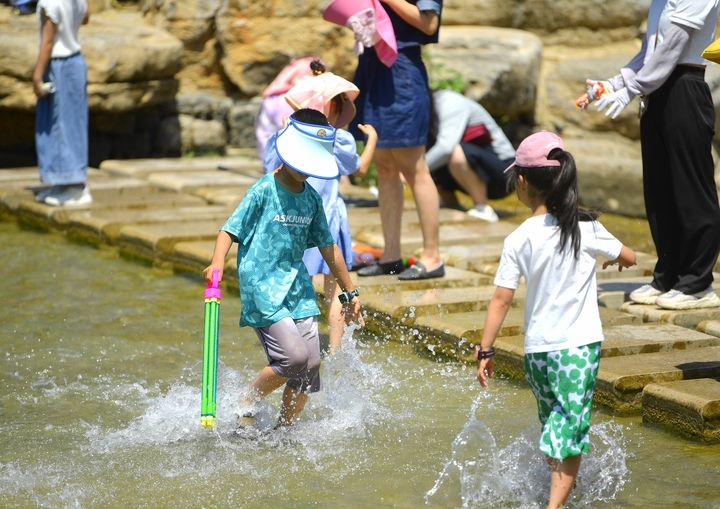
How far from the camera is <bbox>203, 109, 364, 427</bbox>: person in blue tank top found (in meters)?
3.85

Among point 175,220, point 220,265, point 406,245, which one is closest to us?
point 220,265

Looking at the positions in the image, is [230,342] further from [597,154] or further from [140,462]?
[597,154]

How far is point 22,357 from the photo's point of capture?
499 centimetres

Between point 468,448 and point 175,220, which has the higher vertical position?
point 468,448

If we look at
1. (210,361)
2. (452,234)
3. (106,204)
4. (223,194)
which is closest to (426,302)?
(452,234)

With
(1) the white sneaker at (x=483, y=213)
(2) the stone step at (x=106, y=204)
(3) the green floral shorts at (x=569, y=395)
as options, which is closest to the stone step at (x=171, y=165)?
(2) the stone step at (x=106, y=204)

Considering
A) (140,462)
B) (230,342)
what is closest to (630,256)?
(140,462)

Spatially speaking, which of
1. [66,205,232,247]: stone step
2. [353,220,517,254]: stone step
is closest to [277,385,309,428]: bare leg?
[353,220,517,254]: stone step

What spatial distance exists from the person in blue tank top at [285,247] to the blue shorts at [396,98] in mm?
1658

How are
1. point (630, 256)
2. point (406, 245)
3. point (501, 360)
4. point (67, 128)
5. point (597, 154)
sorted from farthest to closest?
point (597, 154)
point (67, 128)
point (406, 245)
point (501, 360)
point (630, 256)

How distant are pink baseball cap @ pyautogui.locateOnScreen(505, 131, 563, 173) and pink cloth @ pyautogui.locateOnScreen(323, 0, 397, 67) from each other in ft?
7.23

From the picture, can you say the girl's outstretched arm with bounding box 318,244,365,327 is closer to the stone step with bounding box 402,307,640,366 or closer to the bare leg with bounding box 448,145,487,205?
the stone step with bounding box 402,307,640,366

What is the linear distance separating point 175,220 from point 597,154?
3.50m

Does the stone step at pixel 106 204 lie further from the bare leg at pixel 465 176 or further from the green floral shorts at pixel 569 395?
the green floral shorts at pixel 569 395
